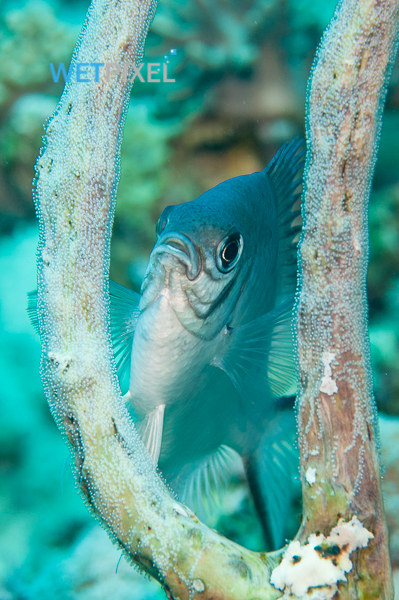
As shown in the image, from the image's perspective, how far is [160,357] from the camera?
1.84 m

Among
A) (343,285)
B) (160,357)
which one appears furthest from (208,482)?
(343,285)

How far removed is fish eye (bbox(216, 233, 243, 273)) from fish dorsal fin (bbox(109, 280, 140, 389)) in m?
0.45

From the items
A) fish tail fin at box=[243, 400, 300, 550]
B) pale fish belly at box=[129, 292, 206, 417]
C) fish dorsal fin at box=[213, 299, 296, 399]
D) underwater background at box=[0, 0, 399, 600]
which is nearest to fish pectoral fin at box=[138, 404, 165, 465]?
pale fish belly at box=[129, 292, 206, 417]

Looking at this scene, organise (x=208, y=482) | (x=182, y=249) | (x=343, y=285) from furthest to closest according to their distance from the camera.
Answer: (x=208, y=482), (x=182, y=249), (x=343, y=285)

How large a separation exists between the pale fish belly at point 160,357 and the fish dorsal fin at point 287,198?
91cm

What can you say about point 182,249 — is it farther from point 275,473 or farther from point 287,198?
point 275,473

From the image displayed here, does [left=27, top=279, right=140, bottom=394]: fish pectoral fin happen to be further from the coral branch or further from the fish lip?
the coral branch

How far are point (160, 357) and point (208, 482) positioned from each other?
1202mm

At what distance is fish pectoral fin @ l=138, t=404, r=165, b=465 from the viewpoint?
74.3 inches

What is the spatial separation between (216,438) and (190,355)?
0.69 m

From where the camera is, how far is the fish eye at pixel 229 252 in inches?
76.4

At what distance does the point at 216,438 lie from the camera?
2.39 m

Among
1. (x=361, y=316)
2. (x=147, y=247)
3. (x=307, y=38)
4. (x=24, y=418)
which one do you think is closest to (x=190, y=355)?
(x=361, y=316)

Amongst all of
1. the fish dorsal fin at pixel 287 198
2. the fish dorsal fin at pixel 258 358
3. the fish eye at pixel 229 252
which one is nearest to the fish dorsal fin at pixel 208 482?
the fish dorsal fin at pixel 258 358
